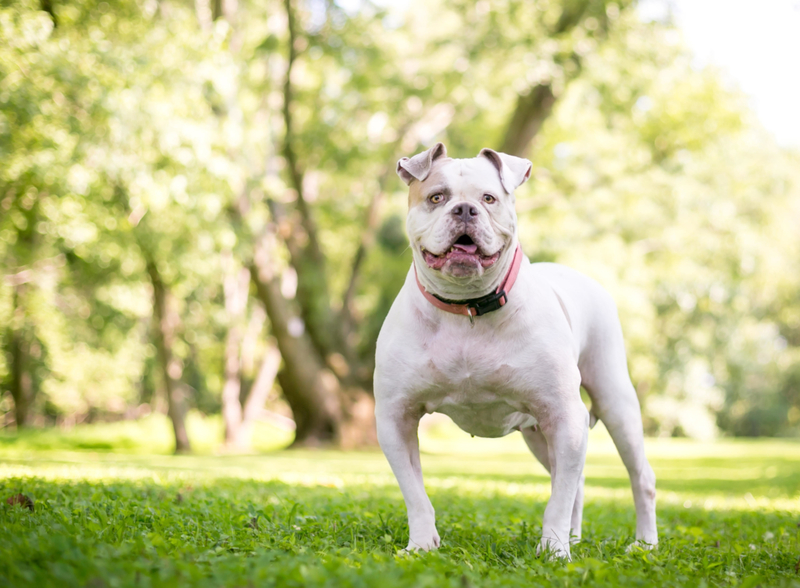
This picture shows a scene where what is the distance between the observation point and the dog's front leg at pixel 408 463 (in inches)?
154

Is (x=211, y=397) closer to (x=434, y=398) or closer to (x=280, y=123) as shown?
(x=280, y=123)

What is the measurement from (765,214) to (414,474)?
25225 mm

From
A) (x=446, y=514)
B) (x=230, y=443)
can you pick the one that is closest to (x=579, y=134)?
(x=230, y=443)

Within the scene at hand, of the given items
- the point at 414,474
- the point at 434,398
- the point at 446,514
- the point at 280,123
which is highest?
the point at 280,123

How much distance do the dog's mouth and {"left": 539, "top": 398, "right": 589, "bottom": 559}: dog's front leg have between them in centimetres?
90

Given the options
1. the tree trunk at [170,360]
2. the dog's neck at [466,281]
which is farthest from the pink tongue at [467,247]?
the tree trunk at [170,360]

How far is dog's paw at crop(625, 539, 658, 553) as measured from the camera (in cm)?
400

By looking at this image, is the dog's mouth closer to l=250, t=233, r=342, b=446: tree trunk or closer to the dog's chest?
the dog's chest

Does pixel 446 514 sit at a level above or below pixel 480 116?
below

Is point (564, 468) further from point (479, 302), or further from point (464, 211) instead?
point (464, 211)

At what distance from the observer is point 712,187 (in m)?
22.3

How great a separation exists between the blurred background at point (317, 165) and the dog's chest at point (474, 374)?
9265 mm


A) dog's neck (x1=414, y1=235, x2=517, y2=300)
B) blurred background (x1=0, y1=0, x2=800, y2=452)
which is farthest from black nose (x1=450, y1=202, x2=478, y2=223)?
blurred background (x1=0, y1=0, x2=800, y2=452)

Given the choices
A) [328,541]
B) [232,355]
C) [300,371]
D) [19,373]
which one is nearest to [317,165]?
[300,371]
